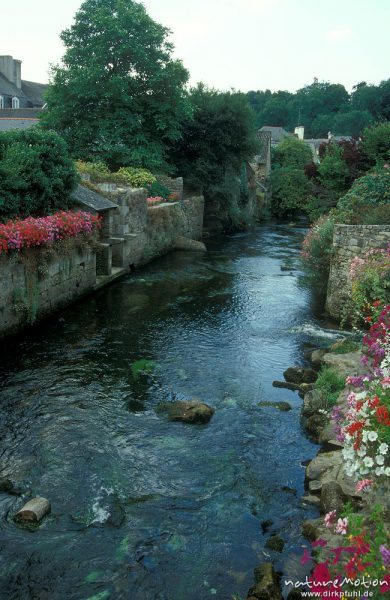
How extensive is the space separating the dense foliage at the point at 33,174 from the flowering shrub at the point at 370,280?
8449 mm

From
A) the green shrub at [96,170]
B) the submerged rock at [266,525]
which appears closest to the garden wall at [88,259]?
the green shrub at [96,170]

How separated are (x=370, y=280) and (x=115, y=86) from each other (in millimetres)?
18138

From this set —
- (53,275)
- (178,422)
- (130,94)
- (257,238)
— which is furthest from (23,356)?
(257,238)

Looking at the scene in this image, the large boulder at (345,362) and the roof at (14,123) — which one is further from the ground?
the roof at (14,123)

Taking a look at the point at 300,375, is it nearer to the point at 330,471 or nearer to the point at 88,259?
the point at 330,471

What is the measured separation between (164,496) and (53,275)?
8363mm

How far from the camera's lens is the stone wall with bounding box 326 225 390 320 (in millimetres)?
13461

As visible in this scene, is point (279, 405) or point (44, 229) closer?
point (279, 405)

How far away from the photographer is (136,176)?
81.4ft

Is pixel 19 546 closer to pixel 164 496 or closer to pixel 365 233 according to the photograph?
pixel 164 496

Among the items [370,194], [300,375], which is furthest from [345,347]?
[370,194]

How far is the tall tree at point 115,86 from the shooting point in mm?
25531

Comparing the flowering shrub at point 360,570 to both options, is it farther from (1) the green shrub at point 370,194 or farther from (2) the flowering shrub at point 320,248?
(1) the green shrub at point 370,194

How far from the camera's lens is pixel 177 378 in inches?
426
